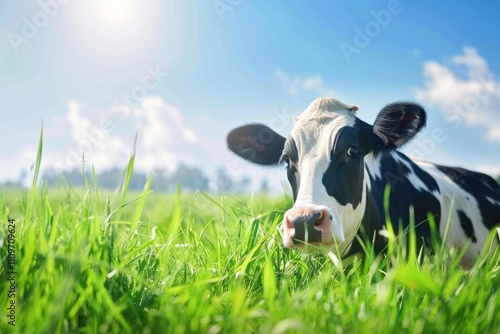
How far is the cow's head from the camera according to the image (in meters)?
3.07

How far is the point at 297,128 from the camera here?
12.6 feet

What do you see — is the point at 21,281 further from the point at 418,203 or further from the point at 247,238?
the point at 418,203

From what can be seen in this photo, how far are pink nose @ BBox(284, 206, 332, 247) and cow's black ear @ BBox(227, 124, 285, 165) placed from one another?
4.71 feet

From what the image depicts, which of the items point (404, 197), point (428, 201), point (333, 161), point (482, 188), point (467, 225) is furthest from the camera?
point (482, 188)

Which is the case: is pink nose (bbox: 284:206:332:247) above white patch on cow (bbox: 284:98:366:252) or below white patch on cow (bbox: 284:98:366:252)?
below

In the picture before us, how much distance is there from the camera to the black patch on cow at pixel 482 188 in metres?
5.02

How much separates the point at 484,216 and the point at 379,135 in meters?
1.79

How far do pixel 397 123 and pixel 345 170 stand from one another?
0.72 meters

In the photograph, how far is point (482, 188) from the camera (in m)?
5.40

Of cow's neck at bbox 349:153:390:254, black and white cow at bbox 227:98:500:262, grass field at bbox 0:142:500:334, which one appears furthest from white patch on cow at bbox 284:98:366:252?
grass field at bbox 0:142:500:334

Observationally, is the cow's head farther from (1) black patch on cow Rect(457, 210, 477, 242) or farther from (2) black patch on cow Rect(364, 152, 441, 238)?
(1) black patch on cow Rect(457, 210, 477, 242)

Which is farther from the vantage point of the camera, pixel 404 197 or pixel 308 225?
pixel 404 197

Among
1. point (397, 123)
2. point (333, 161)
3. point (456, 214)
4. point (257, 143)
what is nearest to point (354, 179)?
point (333, 161)

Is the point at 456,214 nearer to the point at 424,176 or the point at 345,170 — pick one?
the point at 424,176
